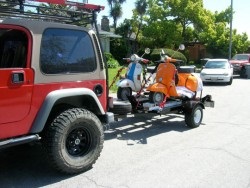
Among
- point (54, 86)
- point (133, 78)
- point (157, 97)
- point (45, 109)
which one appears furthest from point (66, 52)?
point (133, 78)

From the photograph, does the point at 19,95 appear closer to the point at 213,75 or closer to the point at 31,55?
the point at 31,55

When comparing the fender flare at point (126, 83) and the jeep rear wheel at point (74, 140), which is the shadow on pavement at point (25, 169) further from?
the fender flare at point (126, 83)

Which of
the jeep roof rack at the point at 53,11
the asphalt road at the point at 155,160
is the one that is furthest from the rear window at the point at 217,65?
the jeep roof rack at the point at 53,11

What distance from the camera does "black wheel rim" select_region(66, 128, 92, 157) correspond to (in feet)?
16.7

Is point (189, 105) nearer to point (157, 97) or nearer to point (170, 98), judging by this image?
point (170, 98)

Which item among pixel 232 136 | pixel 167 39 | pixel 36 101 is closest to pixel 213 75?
pixel 232 136

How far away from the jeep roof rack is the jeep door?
542 millimetres

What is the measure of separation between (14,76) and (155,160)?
2565 mm

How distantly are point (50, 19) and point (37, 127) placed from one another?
1.84 metres

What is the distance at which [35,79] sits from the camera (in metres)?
4.61

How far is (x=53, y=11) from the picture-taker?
5.72 meters

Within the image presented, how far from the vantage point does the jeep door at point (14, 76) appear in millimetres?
4312

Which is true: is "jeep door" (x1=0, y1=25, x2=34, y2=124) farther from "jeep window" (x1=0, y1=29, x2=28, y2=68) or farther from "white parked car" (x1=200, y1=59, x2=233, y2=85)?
"white parked car" (x1=200, y1=59, x2=233, y2=85)

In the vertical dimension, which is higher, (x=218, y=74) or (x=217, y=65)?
(x=217, y=65)
